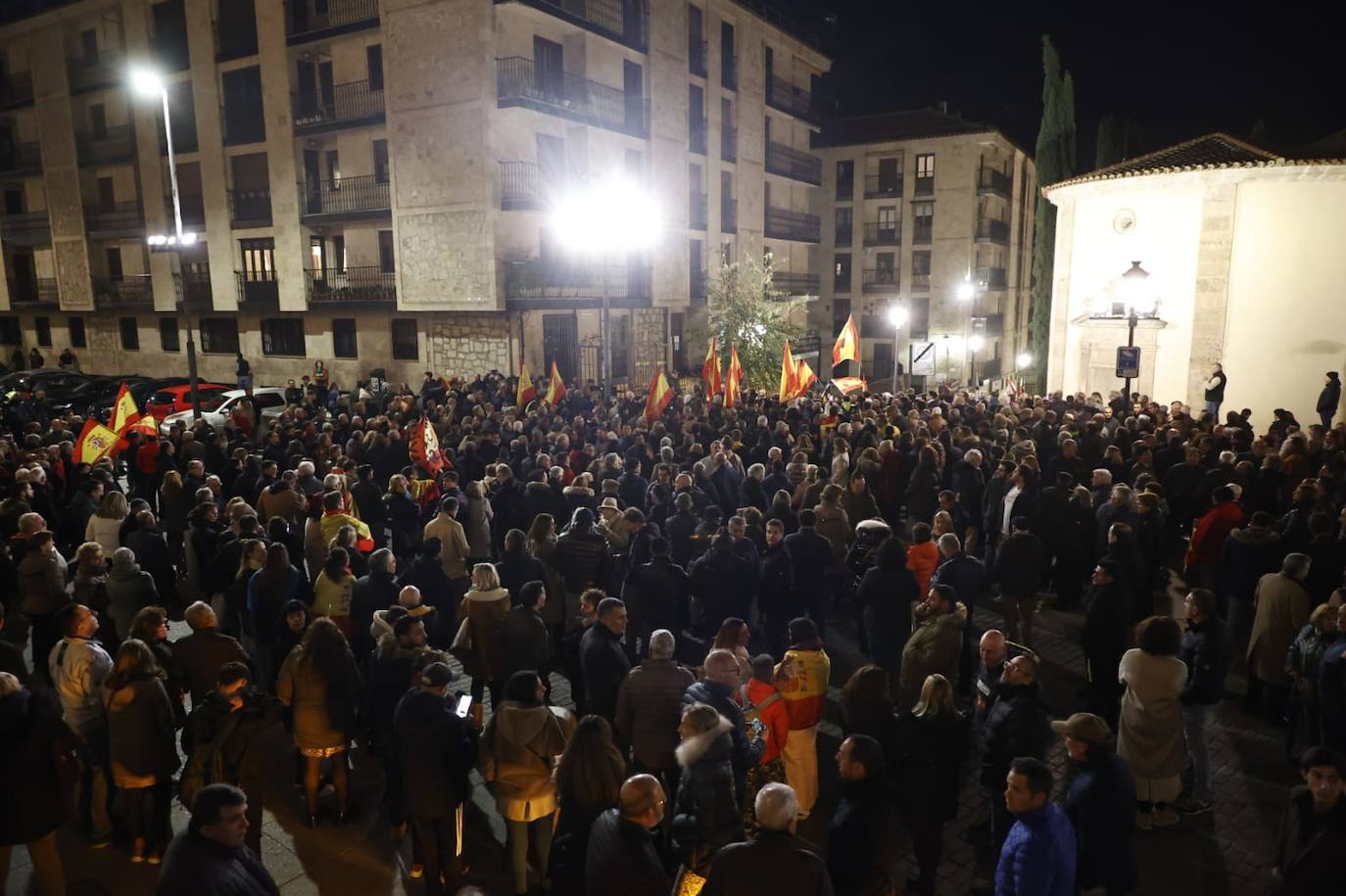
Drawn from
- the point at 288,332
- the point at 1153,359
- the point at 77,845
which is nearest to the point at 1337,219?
the point at 1153,359

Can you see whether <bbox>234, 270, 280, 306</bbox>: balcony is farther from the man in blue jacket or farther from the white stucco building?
the man in blue jacket

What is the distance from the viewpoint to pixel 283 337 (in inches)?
1218

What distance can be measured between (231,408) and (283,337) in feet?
39.5

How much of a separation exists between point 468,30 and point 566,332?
890 centimetres

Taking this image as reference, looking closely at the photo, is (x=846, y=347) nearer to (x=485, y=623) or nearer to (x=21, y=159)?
(x=485, y=623)

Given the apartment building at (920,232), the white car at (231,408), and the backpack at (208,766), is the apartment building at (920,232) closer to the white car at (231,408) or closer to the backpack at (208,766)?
the white car at (231,408)

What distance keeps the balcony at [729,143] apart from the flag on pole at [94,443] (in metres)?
26.3

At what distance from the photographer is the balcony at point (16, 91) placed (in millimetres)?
35562

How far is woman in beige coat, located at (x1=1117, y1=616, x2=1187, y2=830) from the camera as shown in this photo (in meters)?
5.84

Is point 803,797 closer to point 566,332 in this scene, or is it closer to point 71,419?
point 71,419

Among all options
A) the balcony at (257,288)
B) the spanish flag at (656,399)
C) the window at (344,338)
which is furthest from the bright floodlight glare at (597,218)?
the balcony at (257,288)

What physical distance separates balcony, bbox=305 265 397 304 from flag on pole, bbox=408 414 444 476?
633 inches

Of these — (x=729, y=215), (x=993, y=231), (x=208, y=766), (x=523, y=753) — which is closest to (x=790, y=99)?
(x=729, y=215)

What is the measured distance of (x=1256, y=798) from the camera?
21.7 ft
